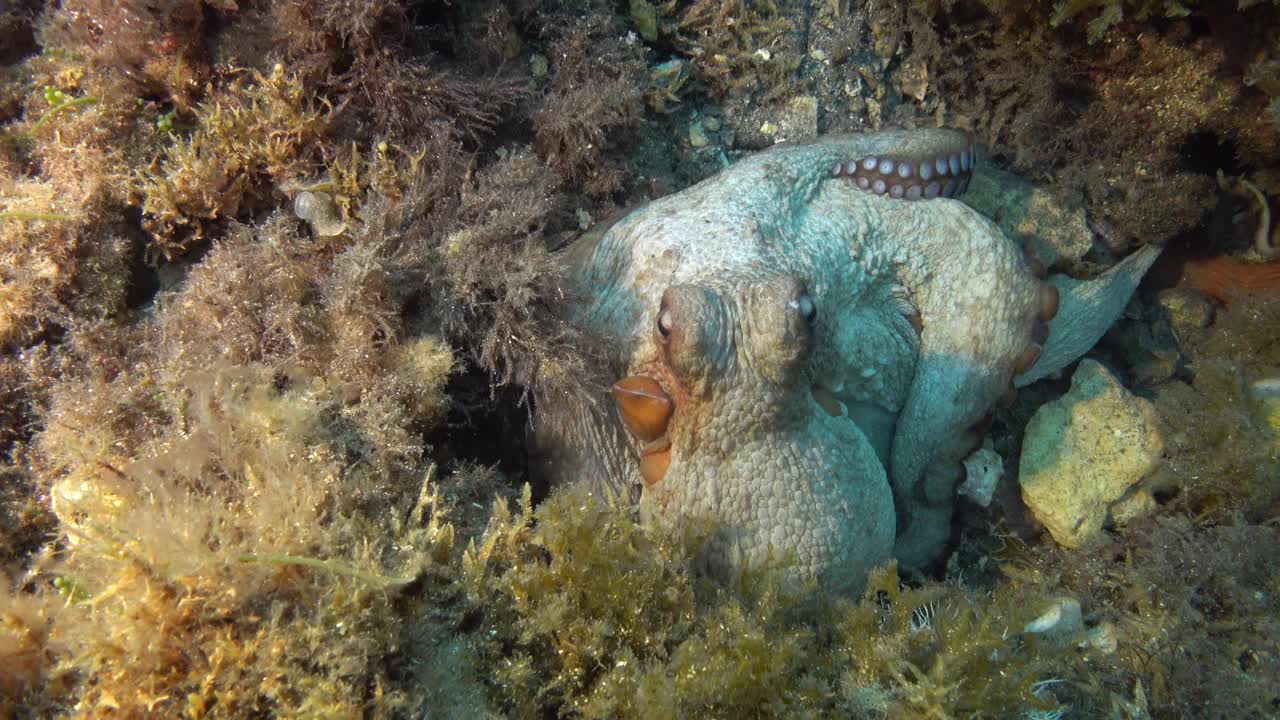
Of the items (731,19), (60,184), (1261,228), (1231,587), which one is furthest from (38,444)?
(1261,228)

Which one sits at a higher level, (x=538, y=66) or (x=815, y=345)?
(x=538, y=66)

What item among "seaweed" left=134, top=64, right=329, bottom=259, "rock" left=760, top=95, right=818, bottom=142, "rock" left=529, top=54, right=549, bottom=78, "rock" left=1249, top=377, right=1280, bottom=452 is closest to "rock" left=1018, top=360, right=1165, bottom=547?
"rock" left=1249, top=377, right=1280, bottom=452

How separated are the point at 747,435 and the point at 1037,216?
2.90 meters

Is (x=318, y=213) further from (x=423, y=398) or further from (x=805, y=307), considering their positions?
(x=805, y=307)

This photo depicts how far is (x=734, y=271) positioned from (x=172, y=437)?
2.52 meters

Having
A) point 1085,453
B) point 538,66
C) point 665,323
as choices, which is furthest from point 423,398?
point 1085,453

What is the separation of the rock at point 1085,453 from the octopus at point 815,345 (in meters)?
0.30

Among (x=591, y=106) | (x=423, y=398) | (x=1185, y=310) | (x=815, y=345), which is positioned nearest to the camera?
(x=423, y=398)

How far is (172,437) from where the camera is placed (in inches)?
97.1

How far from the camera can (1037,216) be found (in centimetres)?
441

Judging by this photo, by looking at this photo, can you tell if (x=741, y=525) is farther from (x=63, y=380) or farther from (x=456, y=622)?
(x=63, y=380)

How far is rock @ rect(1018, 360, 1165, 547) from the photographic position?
4074 millimetres

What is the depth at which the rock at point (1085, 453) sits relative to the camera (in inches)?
160

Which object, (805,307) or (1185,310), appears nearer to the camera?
(805,307)
